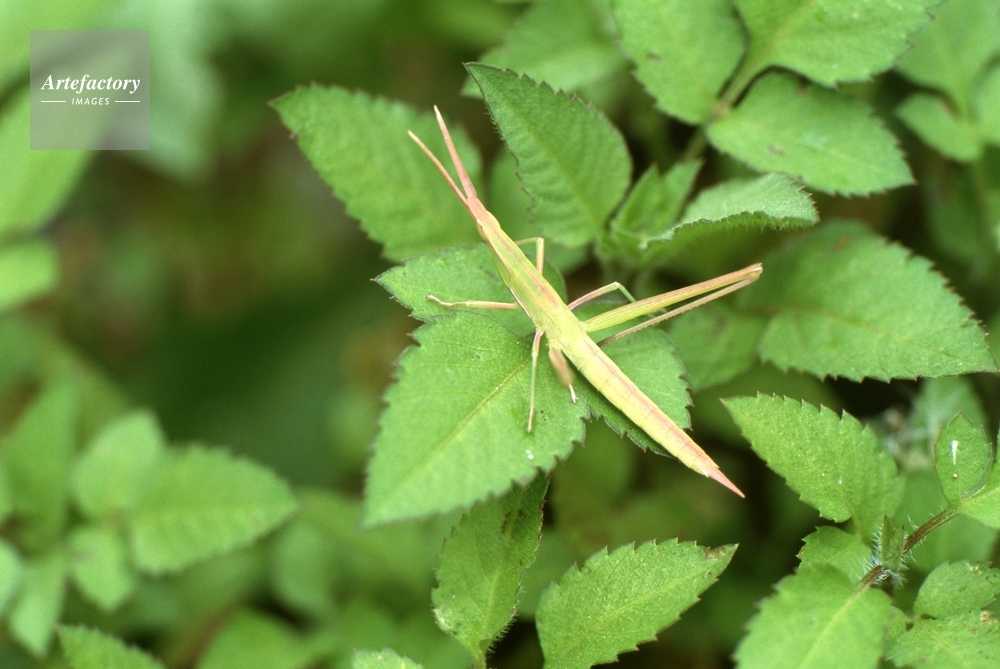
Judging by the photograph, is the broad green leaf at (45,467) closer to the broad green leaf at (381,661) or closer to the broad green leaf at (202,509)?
the broad green leaf at (202,509)

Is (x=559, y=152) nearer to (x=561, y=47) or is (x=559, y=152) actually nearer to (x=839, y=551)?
(x=561, y=47)

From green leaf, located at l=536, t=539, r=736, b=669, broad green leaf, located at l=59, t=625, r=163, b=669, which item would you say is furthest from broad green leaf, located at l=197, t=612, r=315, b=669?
green leaf, located at l=536, t=539, r=736, b=669

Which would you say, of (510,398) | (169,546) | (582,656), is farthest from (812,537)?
(169,546)

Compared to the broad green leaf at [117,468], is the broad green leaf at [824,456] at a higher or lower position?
higher

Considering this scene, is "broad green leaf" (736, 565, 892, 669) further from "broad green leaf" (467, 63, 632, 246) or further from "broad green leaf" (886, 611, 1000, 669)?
"broad green leaf" (467, 63, 632, 246)

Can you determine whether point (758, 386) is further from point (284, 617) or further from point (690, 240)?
point (284, 617)

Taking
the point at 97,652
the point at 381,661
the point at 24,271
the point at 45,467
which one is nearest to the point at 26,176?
the point at 24,271

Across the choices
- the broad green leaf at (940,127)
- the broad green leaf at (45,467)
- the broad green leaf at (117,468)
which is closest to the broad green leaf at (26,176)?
the broad green leaf at (45,467)
